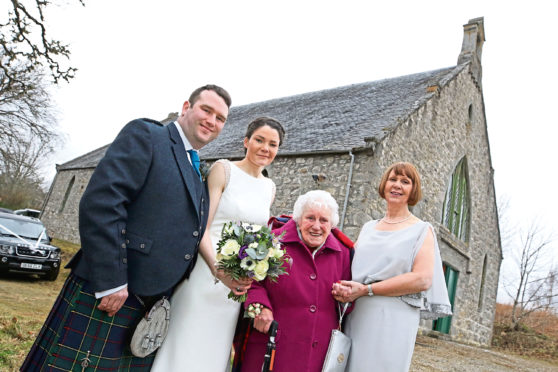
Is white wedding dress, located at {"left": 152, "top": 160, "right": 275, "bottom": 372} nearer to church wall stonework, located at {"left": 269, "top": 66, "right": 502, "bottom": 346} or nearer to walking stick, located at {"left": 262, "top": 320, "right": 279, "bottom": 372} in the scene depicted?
walking stick, located at {"left": 262, "top": 320, "right": 279, "bottom": 372}

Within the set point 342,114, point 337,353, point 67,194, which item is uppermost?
point 342,114

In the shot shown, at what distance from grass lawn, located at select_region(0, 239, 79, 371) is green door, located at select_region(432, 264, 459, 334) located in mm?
11651

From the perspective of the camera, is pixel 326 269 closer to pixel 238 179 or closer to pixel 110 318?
pixel 238 179

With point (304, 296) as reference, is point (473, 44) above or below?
above

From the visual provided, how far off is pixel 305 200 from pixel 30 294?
25.4ft

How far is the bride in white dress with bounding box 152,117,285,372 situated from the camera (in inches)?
93.1

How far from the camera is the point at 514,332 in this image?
62.3 feet

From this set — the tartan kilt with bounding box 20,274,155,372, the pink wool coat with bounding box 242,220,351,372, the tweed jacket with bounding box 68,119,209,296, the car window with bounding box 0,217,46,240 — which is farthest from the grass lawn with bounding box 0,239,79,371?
the pink wool coat with bounding box 242,220,351,372

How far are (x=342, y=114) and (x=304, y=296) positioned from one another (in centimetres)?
1081

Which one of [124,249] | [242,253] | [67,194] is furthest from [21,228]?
[67,194]

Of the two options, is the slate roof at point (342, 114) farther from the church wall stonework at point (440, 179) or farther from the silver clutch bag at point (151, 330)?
→ the silver clutch bag at point (151, 330)

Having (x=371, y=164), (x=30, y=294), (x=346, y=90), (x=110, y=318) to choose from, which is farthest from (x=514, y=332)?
(x=110, y=318)

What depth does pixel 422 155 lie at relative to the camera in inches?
446

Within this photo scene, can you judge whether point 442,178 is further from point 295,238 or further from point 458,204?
point 295,238
